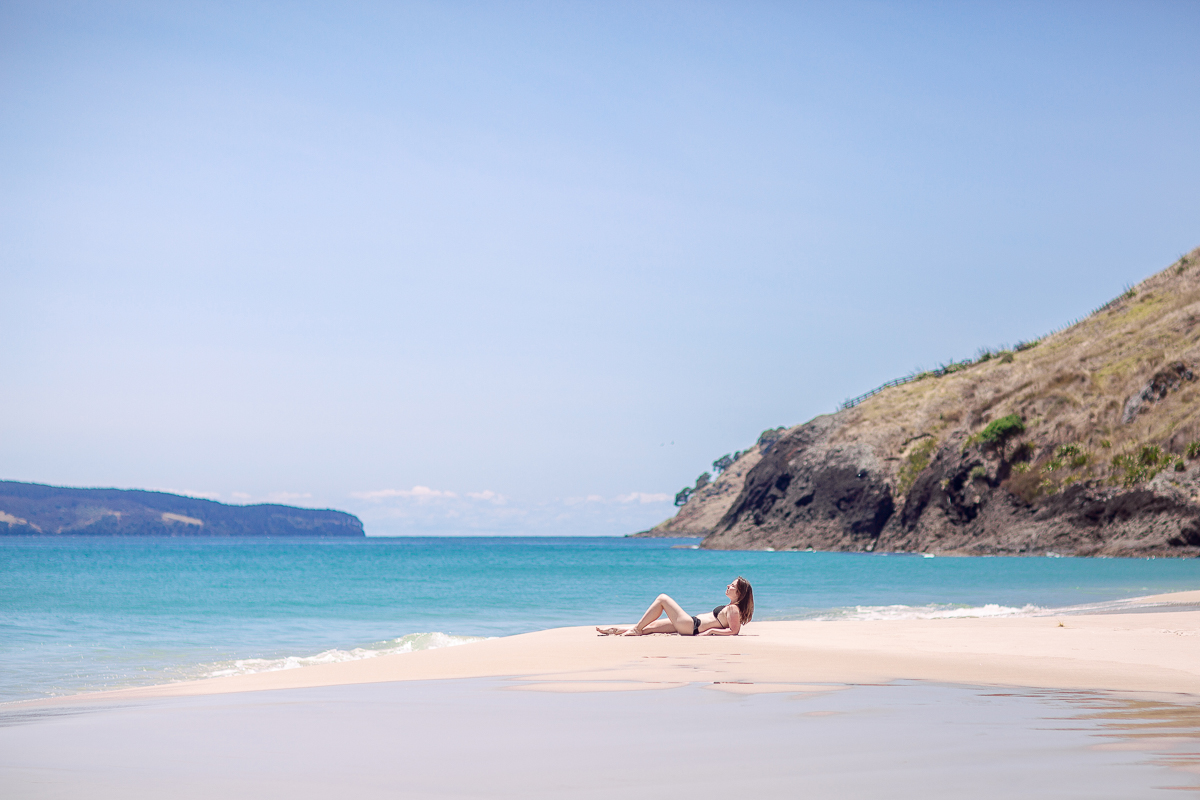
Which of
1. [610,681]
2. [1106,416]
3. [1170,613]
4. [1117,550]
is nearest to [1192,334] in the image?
[1106,416]

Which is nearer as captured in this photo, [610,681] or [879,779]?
[879,779]

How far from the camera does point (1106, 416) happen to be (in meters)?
54.9

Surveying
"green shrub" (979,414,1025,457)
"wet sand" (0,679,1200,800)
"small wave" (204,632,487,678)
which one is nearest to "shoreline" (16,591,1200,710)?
"wet sand" (0,679,1200,800)

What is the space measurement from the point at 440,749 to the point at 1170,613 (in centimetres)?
1566

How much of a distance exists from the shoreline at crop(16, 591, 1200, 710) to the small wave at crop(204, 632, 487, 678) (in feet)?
7.58

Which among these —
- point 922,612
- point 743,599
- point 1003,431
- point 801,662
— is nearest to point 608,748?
point 801,662

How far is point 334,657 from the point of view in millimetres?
14320

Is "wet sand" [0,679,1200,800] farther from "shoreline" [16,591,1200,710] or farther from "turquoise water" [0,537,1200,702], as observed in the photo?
"turquoise water" [0,537,1200,702]

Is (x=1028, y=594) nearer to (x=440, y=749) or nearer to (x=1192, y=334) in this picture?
(x=440, y=749)

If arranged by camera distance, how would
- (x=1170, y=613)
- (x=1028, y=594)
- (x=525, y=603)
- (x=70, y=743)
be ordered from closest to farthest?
(x=70, y=743) < (x=1170, y=613) < (x=1028, y=594) < (x=525, y=603)

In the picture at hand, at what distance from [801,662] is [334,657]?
816 centimetres

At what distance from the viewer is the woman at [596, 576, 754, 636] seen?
12.6 meters

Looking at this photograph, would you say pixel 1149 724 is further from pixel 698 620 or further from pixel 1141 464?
pixel 1141 464

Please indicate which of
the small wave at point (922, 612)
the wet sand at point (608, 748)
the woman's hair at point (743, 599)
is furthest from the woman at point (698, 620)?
the small wave at point (922, 612)
